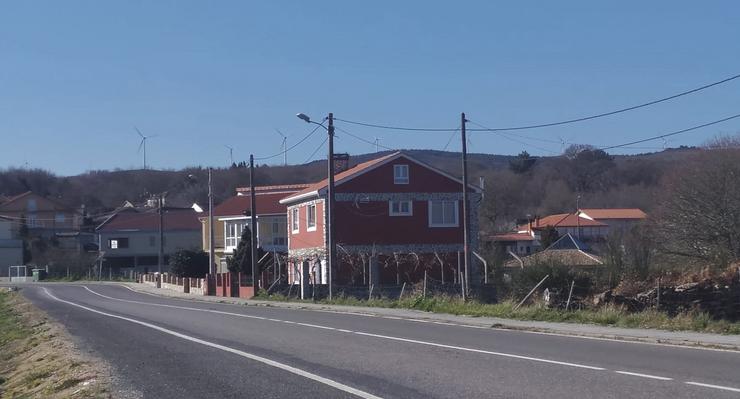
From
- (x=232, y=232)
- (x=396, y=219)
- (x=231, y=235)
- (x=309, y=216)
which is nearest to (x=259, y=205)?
(x=232, y=232)

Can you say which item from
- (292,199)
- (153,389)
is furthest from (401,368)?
(292,199)

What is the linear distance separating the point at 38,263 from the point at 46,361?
95758 millimetres

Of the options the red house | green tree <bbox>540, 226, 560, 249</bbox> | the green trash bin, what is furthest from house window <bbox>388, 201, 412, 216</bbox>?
the green trash bin

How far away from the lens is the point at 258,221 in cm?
7450

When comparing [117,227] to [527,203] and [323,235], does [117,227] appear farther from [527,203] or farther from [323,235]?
[323,235]

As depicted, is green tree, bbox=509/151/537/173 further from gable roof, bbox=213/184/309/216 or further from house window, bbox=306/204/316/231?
house window, bbox=306/204/316/231

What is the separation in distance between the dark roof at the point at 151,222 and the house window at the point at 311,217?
5092 centimetres

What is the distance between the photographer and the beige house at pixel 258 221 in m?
74.4

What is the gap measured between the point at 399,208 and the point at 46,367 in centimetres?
3704

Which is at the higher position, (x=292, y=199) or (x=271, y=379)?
(x=292, y=199)

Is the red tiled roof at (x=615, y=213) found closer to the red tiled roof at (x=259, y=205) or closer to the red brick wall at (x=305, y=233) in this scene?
the red tiled roof at (x=259, y=205)

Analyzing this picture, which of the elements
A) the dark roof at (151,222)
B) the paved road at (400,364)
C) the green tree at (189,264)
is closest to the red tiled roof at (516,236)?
the green tree at (189,264)

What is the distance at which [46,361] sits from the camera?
1884 centimetres

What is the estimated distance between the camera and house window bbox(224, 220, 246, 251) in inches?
3073
